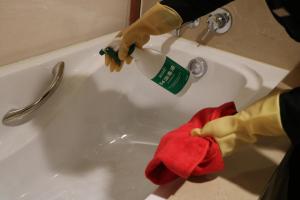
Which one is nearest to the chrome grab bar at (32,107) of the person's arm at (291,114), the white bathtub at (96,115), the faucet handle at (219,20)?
the white bathtub at (96,115)

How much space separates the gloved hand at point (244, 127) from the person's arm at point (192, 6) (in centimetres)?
23

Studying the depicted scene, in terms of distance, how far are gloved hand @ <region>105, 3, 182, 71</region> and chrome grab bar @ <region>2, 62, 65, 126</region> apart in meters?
0.19

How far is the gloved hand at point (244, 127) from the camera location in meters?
0.55

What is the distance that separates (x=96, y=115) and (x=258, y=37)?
0.61 metres

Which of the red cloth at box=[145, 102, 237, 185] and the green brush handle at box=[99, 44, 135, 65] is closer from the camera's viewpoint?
the red cloth at box=[145, 102, 237, 185]

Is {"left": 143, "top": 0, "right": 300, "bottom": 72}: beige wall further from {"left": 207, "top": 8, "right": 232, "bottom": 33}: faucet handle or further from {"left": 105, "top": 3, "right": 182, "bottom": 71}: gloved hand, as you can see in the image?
{"left": 105, "top": 3, "right": 182, "bottom": 71}: gloved hand

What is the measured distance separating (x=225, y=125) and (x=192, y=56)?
0.62m

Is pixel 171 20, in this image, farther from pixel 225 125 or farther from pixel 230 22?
pixel 230 22

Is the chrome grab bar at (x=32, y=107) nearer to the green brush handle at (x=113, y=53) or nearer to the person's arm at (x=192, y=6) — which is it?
the green brush handle at (x=113, y=53)

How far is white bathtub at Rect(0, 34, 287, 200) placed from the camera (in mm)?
932

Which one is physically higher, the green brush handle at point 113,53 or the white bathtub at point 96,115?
the green brush handle at point 113,53

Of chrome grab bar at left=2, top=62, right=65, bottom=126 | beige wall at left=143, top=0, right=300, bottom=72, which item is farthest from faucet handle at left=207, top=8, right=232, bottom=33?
chrome grab bar at left=2, top=62, right=65, bottom=126

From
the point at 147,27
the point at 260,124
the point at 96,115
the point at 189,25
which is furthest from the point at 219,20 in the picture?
the point at 260,124

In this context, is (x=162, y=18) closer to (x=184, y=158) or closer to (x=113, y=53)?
(x=113, y=53)
